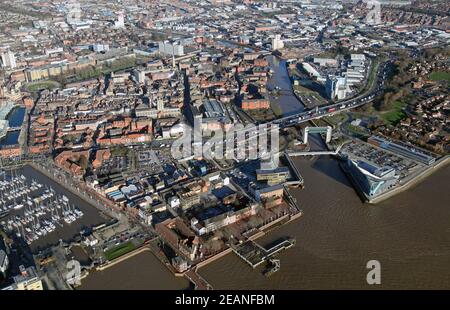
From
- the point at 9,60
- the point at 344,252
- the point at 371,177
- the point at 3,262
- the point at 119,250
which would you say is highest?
the point at 9,60

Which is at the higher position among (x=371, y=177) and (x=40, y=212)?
(x=371, y=177)

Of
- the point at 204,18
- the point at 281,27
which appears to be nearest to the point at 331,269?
the point at 281,27

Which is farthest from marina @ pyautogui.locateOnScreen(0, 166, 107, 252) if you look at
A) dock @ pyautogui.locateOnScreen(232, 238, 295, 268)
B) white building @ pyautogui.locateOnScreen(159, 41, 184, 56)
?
white building @ pyautogui.locateOnScreen(159, 41, 184, 56)

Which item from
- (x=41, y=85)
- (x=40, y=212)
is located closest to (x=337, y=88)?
(x=40, y=212)

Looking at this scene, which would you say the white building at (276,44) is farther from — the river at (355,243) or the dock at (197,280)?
the dock at (197,280)

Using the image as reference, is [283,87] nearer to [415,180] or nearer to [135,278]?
[415,180]

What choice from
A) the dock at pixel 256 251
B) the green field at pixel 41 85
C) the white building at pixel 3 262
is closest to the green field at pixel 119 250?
the white building at pixel 3 262

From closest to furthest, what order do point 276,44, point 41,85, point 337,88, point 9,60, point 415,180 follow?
point 415,180
point 337,88
point 41,85
point 9,60
point 276,44
